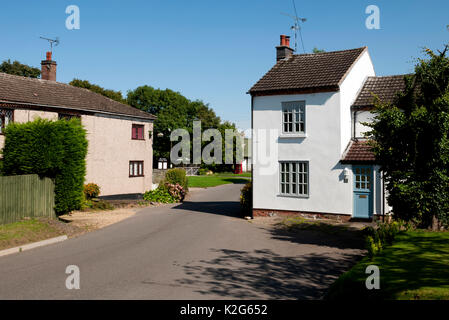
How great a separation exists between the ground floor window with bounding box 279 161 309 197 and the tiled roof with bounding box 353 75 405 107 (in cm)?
435

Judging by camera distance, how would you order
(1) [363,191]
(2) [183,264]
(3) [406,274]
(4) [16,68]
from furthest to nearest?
(4) [16,68] < (1) [363,191] < (2) [183,264] < (3) [406,274]

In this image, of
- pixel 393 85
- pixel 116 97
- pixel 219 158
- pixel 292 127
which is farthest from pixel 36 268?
pixel 219 158

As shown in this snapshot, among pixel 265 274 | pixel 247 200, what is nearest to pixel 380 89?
pixel 247 200

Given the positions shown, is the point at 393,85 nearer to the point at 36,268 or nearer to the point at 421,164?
the point at 421,164

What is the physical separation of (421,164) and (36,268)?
484 inches

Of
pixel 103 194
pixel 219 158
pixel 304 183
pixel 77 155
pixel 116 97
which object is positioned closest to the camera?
pixel 77 155

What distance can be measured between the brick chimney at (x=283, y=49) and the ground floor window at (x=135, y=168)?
14216 mm

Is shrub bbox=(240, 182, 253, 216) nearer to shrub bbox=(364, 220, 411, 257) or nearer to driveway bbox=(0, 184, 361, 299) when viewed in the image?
driveway bbox=(0, 184, 361, 299)

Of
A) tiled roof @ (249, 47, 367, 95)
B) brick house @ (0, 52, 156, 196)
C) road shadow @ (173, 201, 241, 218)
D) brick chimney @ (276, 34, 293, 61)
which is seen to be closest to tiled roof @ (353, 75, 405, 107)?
tiled roof @ (249, 47, 367, 95)

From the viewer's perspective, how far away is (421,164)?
43.0 ft

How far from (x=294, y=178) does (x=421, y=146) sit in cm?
858

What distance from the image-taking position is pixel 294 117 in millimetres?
21141

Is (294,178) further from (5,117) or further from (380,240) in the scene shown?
(5,117)

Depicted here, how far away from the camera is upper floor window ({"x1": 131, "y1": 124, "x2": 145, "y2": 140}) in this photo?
3203 cm
